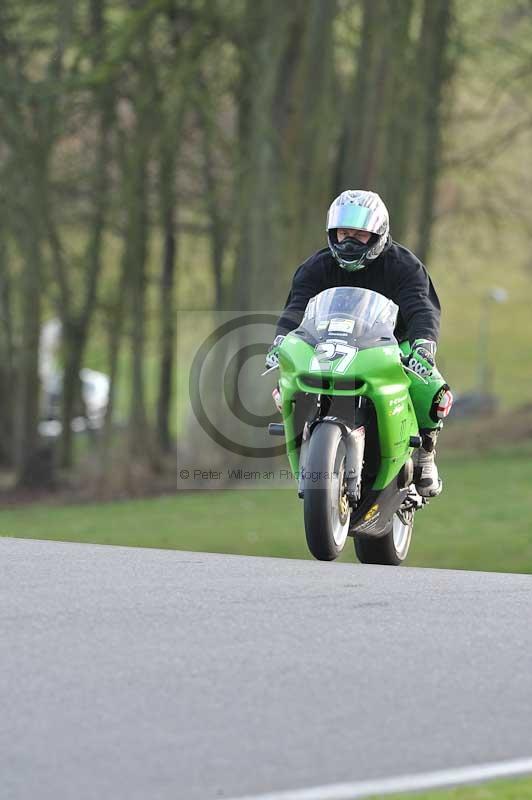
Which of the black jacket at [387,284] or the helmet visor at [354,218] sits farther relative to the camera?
the black jacket at [387,284]

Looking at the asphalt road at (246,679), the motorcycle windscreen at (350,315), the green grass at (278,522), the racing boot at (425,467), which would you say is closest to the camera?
the asphalt road at (246,679)

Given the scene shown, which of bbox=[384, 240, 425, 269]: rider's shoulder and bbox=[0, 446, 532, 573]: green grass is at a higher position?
bbox=[384, 240, 425, 269]: rider's shoulder

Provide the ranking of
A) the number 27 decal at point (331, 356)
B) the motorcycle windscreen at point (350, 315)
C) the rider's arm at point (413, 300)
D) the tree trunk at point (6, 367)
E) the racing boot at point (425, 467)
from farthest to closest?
the tree trunk at point (6, 367)
the racing boot at point (425, 467)
the rider's arm at point (413, 300)
the motorcycle windscreen at point (350, 315)
the number 27 decal at point (331, 356)

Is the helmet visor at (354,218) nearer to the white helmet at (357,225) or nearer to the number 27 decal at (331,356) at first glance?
the white helmet at (357,225)

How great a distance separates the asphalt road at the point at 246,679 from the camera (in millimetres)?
4477

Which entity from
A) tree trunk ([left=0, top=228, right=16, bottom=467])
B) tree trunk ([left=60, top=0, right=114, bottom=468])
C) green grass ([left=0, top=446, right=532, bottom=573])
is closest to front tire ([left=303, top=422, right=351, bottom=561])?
green grass ([left=0, top=446, right=532, bottom=573])

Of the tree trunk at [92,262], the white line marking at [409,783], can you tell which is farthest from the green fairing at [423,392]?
the tree trunk at [92,262]

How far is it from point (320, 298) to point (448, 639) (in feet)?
10.2

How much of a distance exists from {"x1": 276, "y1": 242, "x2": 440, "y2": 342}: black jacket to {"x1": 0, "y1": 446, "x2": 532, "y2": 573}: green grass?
23.2ft

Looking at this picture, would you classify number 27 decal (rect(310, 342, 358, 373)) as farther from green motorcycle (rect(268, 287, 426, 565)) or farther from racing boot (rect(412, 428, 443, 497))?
racing boot (rect(412, 428, 443, 497))

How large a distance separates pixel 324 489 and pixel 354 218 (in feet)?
4.94

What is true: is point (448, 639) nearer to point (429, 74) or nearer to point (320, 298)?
point (320, 298)

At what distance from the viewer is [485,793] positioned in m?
4.28

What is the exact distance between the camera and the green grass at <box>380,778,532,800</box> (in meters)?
4.23
